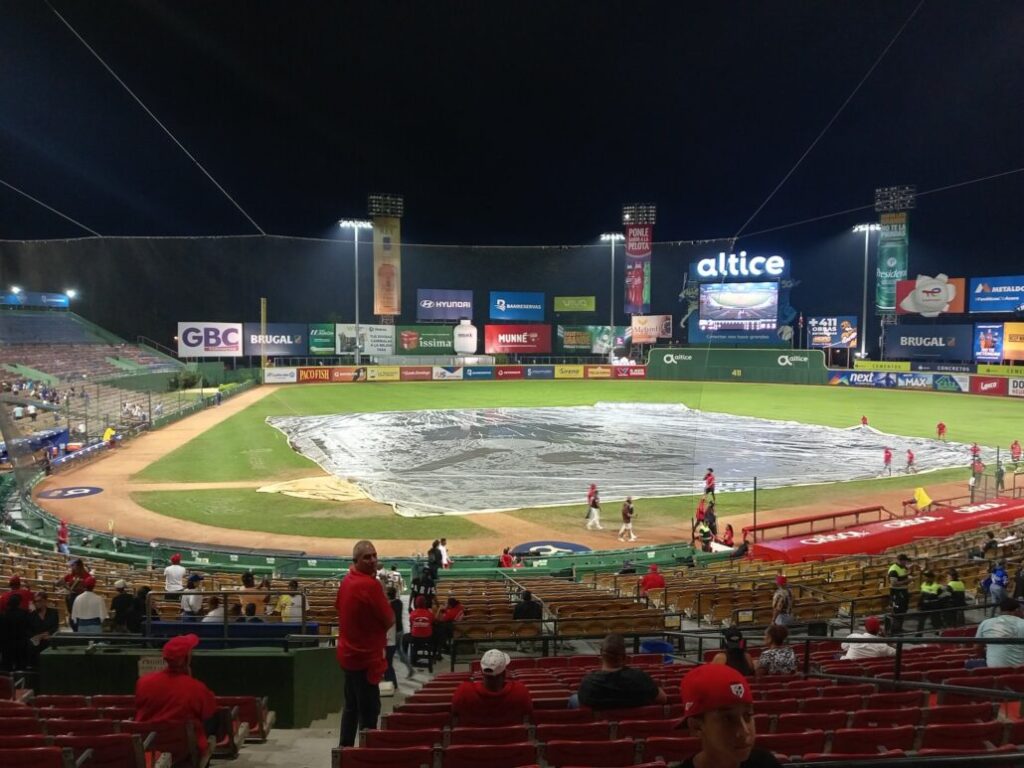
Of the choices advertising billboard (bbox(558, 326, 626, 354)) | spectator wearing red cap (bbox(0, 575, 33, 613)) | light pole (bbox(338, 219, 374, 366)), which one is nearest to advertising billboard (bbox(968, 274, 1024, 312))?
advertising billboard (bbox(558, 326, 626, 354))

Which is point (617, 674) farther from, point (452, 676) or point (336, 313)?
point (336, 313)

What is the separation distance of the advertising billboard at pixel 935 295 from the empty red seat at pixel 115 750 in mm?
80443

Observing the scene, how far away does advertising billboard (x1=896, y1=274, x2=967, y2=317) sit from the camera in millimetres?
70562

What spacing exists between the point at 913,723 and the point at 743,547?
45.9ft

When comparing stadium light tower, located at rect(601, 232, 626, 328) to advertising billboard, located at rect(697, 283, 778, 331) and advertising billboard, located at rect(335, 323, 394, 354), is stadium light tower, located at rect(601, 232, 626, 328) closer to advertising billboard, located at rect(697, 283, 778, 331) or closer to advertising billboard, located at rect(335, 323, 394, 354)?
advertising billboard, located at rect(697, 283, 778, 331)

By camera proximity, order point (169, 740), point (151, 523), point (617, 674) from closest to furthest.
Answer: point (169, 740), point (617, 674), point (151, 523)

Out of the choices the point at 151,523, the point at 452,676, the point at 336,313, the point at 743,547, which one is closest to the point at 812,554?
the point at 743,547

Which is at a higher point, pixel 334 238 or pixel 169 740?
pixel 334 238

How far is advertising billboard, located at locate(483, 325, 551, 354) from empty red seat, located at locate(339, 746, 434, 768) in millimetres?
85829

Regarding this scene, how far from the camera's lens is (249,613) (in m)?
9.91

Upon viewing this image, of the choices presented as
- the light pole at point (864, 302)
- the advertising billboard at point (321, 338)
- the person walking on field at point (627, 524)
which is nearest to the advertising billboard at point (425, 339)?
the advertising billboard at point (321, 338)

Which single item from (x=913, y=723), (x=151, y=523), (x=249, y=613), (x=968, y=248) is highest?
(x=968, y=248)

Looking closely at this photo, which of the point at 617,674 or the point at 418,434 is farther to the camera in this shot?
the point at 418,434

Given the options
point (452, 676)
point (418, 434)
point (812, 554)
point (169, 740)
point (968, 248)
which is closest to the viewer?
point (169, 740)
